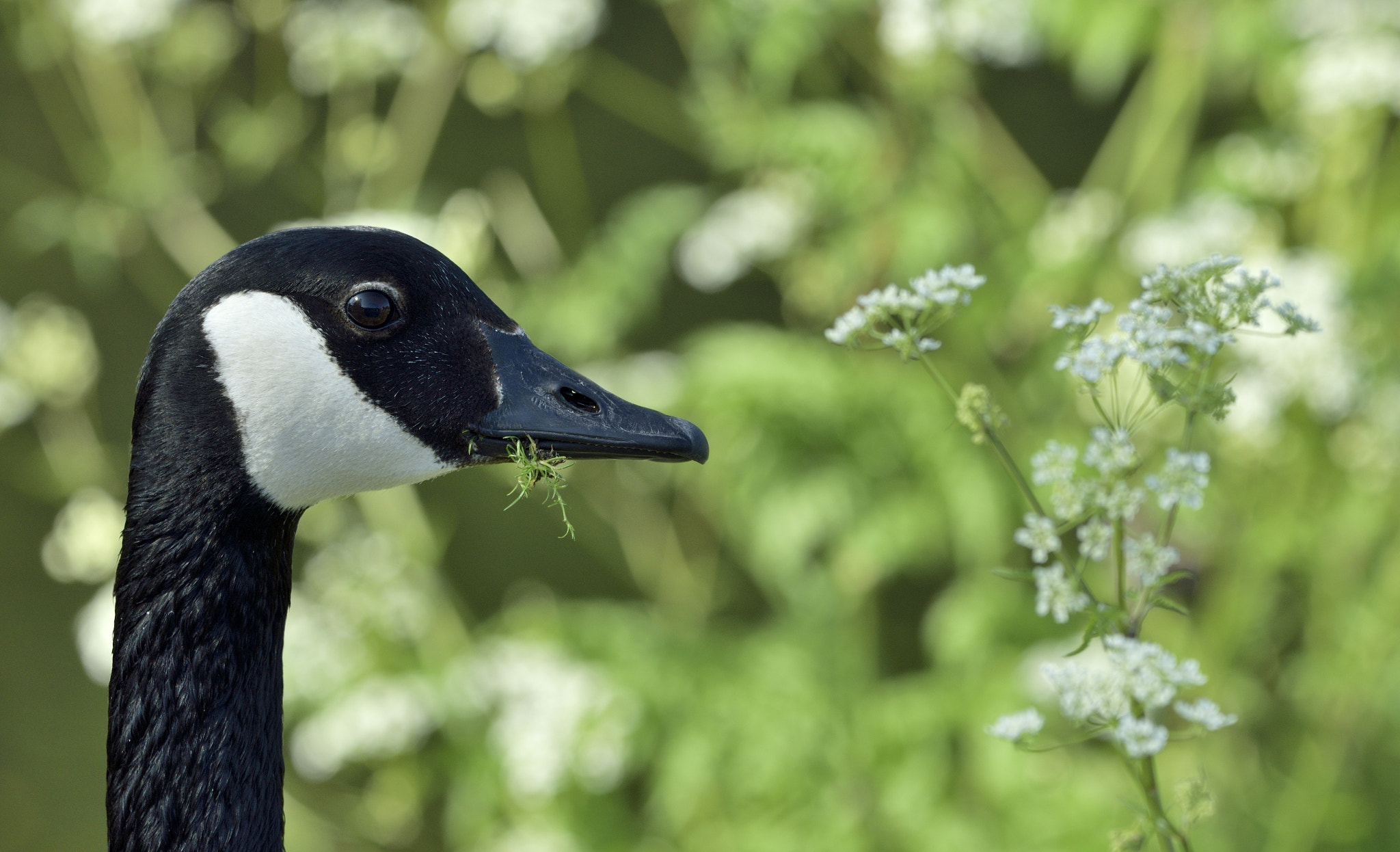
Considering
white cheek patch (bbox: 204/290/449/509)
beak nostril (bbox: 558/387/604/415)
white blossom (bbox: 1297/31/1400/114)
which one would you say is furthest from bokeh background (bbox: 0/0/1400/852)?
white cheek patch (bbox: 204/290/449/509)

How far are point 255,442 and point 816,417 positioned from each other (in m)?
1.29

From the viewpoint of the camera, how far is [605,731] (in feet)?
7.73

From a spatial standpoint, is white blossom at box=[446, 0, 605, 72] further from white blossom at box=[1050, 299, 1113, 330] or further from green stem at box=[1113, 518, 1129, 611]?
green stem at box=[1113, 518, 1129, 611]

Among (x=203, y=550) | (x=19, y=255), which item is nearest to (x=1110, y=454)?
(x=203, y=550)

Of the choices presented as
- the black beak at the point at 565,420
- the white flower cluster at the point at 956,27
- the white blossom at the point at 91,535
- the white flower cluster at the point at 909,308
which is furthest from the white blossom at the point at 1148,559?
the white blossom at the point at 91,535

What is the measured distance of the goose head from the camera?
4.21ft

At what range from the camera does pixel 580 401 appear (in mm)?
1369

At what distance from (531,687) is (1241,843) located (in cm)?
152

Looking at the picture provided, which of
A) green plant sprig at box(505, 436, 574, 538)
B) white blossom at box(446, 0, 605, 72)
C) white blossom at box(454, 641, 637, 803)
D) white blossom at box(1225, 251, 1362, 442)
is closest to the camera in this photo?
green plant sprig at box(505, 436, 574, 538)

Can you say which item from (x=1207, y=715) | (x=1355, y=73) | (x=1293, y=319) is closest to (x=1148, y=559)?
(x=1207, y=715)

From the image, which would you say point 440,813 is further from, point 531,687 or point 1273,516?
point 1273,516

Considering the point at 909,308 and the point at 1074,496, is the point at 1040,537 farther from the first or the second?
the point at 909,308

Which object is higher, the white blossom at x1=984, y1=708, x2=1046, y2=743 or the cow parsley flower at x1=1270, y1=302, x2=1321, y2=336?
the cow parsley flower at x1=1270, y1=302, x2=1321, y2=336

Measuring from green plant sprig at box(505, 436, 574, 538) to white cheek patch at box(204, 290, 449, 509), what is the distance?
12 centimetres
